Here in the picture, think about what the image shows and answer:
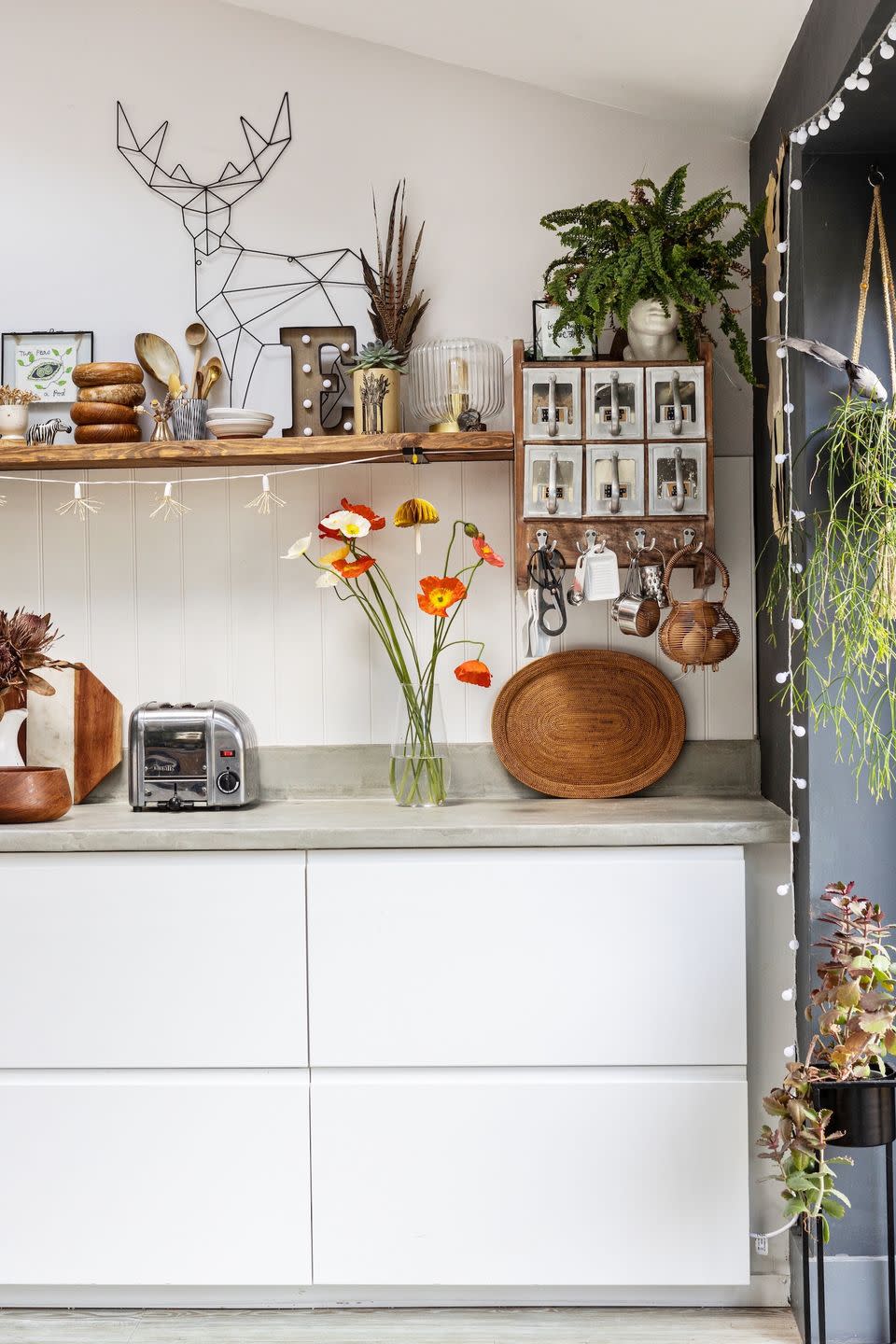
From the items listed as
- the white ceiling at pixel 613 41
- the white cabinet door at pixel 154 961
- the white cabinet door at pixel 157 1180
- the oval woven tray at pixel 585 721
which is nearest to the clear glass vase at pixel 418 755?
the oval woven tray at pixel 585 721

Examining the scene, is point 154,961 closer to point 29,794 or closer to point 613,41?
point 29,794

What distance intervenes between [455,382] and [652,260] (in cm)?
45

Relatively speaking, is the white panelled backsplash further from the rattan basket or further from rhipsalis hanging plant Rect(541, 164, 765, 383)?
rhipsalis hanging plant Rect(541, 164, 765, 383)

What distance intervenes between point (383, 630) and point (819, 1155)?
4.40 feet

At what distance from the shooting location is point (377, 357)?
2.25m

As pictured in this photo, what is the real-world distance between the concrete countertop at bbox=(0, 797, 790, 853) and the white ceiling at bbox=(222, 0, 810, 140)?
4.59ft

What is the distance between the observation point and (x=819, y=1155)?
175 cm

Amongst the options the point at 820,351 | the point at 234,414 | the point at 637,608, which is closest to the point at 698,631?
the point at 637,608

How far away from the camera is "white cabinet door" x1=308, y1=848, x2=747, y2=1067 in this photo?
196cm

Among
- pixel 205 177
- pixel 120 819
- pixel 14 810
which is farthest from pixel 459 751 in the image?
pixel 205 177

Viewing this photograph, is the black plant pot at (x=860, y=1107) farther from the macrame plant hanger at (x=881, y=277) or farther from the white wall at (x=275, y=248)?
the macrame plant hanger at (x=881, y=277)

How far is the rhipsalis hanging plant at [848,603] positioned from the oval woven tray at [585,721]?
1.57ft

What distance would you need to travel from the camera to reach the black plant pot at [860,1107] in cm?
174

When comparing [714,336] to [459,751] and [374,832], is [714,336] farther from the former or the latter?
[374,832]
